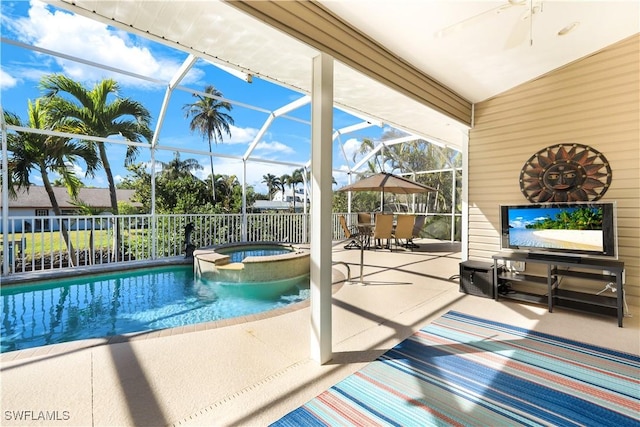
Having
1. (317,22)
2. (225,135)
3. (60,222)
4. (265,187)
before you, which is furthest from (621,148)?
(265,187)

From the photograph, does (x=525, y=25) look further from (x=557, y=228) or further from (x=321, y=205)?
(x=557, y=228)

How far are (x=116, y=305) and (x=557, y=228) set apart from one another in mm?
5968

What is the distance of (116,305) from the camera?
4.07 meters

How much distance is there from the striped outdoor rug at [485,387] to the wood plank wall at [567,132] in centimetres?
212

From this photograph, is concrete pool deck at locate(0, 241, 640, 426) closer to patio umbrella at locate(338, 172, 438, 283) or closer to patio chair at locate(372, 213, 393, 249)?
patio chair at locate(372, 213, 393, 249)

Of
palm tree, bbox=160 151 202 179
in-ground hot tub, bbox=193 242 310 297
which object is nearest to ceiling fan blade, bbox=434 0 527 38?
in-ground hot tub, bbox=193 242 310 297

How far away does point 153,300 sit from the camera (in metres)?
4.36

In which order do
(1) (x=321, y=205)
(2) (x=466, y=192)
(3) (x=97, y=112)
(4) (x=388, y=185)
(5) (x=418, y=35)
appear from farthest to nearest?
(3) (x=97, y=112) → (4) (x=388, y=185) → (2) (x=466, y=192) → (5) (x=418, y=35) → (1) (x=321, y=205)

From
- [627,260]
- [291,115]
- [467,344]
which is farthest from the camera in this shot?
[291,115]

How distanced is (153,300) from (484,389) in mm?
4331

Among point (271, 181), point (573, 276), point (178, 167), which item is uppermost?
point (271, 181)

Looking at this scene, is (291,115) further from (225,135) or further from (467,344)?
(225,135)
